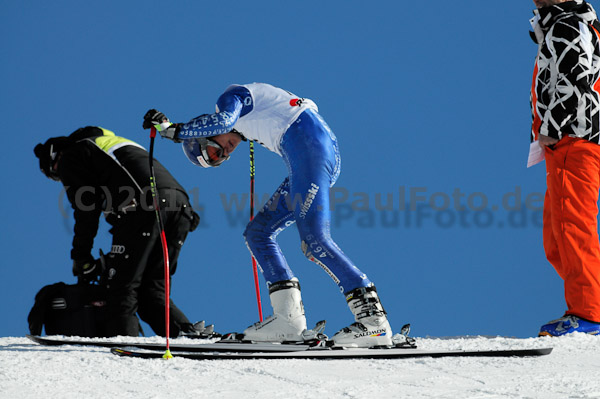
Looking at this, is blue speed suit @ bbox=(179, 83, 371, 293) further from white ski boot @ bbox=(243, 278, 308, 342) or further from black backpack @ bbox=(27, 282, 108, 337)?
black backpack @ bbox=(27, 282, 108, 337)

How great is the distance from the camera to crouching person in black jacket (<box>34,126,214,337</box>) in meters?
5.16

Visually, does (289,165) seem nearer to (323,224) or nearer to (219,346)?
(323,224)

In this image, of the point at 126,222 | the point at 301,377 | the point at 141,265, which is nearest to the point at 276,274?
the point at 301,377

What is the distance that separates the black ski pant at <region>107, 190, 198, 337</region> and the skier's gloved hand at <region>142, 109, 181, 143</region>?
124cm

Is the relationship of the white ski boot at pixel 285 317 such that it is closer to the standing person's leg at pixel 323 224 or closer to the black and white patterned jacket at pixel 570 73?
the standing person's leg at pixel 323 224

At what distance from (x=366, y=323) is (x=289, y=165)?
3.20 ft

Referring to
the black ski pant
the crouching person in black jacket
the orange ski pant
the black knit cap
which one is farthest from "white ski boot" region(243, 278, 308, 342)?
the black knit cap

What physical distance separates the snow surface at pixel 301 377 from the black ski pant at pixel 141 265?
4.66 ft

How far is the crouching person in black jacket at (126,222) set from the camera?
516cm

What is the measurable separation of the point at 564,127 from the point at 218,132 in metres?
2.04

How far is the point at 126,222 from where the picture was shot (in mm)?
5199

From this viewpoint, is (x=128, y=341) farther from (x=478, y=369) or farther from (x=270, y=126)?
(x=478, y=369)

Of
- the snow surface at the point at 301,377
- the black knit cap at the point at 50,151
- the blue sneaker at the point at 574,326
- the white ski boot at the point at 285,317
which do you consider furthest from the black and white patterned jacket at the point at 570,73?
the black knit cap at the point at 50,151

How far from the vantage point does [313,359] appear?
3.50 m
